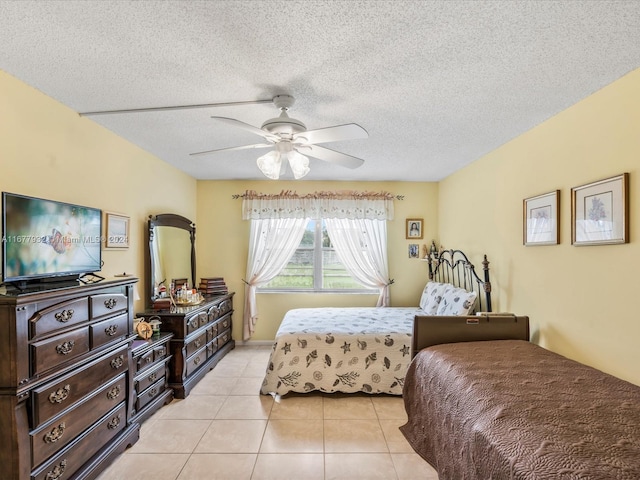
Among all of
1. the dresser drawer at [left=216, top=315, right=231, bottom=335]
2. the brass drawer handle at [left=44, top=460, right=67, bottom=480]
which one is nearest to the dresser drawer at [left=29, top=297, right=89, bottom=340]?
the brass drawer handle at [left=44, top=460, right=67, bottom=480]

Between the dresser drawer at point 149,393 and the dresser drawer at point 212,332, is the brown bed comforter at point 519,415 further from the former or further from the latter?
the dresser drawer at point 212,332

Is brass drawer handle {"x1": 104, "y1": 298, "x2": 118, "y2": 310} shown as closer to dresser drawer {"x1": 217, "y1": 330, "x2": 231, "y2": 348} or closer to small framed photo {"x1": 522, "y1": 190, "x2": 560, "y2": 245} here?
dresser drawer {"x1": 217, "y1": 330, "x2": 231, "y2": 348}

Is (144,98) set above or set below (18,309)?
above

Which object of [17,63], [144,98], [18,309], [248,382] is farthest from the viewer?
[248,382]

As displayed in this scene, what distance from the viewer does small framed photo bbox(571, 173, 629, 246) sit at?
1835mm

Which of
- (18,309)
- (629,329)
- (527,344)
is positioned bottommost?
(527,344)

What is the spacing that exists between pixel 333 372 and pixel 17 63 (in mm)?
3139

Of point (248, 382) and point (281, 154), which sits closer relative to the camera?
point (281, 154)

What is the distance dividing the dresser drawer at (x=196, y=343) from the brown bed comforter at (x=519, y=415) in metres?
2.17

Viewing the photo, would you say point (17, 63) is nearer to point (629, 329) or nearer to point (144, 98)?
point (144, 98)

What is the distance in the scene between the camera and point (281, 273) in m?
4.86

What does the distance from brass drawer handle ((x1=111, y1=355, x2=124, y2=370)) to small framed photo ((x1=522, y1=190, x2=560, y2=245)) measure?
3.16 m

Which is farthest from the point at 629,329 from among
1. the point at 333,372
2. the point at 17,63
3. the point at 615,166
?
the point at 17,63

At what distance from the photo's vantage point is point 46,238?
1.93m
